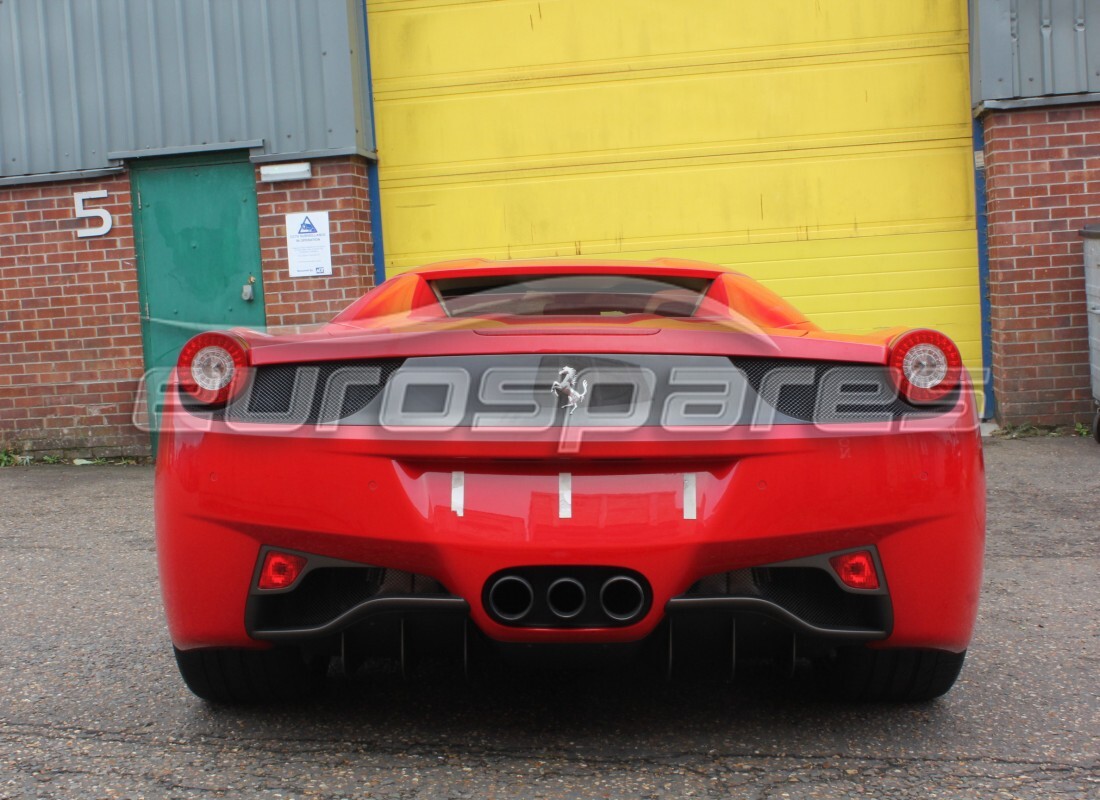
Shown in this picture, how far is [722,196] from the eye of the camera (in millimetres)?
9594

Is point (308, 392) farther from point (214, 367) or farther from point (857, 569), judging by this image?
point (857, 569)

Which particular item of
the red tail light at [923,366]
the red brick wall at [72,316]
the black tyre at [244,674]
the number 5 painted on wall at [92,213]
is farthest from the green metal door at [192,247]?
the red tail light at [923,366]

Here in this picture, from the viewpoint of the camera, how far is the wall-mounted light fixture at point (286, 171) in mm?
9602

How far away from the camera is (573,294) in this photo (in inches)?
149

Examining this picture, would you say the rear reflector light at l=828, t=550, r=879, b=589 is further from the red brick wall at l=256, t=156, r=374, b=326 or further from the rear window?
the red brick wall at l=256, t=156, r=374, b=326

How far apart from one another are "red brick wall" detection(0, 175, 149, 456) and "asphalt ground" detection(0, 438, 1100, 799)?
5786 millimetres

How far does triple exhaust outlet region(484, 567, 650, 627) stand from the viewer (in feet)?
8.82

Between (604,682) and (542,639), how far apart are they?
89cm

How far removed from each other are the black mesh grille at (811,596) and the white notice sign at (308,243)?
737cm

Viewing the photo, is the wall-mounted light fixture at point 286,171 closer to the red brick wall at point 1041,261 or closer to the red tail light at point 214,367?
the red brick wall at point 1041,261

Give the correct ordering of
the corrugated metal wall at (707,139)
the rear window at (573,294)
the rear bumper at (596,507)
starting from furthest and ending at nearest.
→ 1. the corrugated metal wall at (707,139)
2. the rear window at (573,294)
3. the rear bumper at (596,507)

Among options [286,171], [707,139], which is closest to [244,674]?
[286,171]

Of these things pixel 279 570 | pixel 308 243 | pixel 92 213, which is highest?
pixel 92 213

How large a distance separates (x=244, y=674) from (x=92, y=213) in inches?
298
